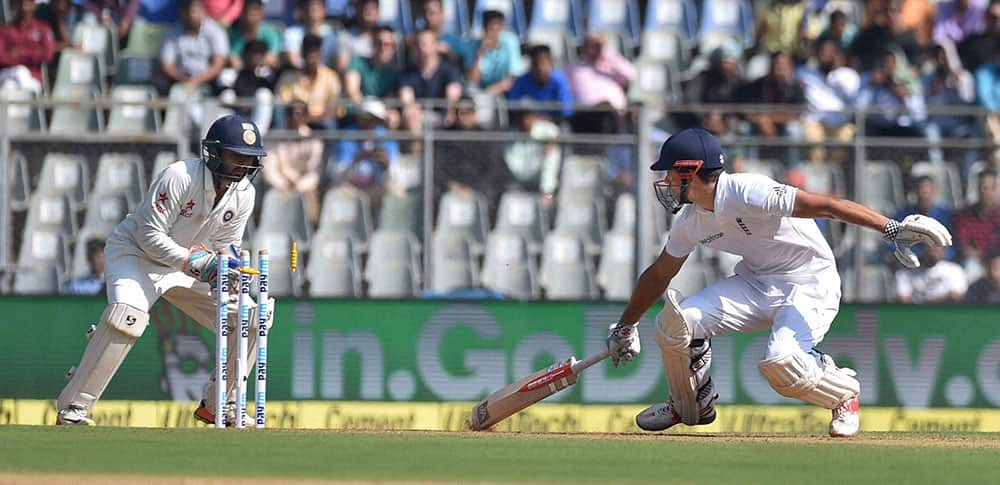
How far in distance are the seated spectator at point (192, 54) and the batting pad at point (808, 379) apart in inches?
293

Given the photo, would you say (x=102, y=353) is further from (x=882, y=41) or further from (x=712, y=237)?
(x=882, y=41)

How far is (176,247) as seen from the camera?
392 inches

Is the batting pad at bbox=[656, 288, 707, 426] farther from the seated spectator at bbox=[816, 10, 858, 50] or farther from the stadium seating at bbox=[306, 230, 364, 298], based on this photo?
the seated spectator at bbox=[816, 10, 858, 50]

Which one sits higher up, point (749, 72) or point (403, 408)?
point (749, 72)

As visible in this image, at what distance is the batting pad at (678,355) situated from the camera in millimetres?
9477

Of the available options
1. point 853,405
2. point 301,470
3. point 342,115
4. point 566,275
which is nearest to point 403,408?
point 566,275

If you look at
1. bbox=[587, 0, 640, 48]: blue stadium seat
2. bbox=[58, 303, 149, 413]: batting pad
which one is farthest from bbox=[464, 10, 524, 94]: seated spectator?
bbox=[58, 303, 149, 413]: batting pad

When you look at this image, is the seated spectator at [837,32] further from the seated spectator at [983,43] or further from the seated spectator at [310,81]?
the seated spectator at [310,81]

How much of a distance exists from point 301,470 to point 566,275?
245 inches

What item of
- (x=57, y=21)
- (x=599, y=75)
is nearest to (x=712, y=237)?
(x=599, y=75)

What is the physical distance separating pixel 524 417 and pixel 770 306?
129 inches

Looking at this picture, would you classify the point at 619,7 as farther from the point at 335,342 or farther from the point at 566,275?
the point at 335,342

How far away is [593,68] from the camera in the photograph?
1553 centimetres

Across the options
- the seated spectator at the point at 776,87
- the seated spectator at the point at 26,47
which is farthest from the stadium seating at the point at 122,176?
the seated spectator at the point at 776,87
